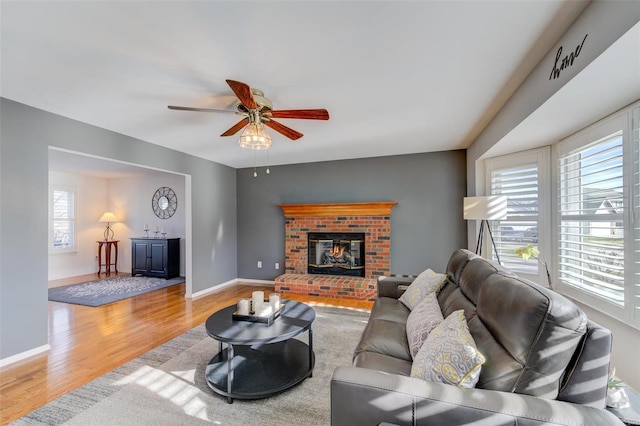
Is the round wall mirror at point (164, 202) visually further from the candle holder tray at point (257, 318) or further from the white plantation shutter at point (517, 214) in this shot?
the white plantation shutter at point (517, 214)

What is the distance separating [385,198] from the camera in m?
4.81

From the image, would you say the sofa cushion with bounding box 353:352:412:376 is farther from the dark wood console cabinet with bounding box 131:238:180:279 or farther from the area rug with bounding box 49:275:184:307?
the dark wood console cabinet with bounding box 131:238:180:279

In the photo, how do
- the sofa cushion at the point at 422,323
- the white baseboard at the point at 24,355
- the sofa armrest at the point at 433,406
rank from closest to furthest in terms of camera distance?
the sofa armrest at the point at 433,406 → the sofa cushion at the point at 422,323 → the white baseboard at the point at 24,355

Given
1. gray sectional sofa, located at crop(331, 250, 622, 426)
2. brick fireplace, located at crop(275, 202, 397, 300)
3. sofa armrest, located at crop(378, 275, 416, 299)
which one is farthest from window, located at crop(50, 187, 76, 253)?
gray sectional sofa, located at crop(331, 250, 622, 426)

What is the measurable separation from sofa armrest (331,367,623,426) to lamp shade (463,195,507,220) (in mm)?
2249

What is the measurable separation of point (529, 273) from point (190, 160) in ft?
16.4

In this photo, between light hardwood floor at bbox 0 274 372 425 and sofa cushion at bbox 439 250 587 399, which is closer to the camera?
sofa cushion at bbox 439 250 587 399

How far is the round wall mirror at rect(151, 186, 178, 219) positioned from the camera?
249 inches

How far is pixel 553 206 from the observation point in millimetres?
2922

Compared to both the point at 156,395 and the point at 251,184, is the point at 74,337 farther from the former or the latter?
the point at 251,184

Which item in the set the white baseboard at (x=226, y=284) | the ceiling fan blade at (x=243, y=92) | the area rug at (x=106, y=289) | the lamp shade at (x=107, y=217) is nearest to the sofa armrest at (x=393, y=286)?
the ceiling fan blade at (x=243, y=92)

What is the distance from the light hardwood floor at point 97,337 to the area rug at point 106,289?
0.20 metres

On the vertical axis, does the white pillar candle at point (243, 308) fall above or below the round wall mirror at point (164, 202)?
below

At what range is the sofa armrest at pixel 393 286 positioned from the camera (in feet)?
9.45
